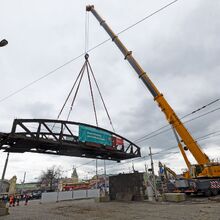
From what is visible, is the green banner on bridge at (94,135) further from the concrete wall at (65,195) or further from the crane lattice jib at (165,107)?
the concrete wall at (65,195)

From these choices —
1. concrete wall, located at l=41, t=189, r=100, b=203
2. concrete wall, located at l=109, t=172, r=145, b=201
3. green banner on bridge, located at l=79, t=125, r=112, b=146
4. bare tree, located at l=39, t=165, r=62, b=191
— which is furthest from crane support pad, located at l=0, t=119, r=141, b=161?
bare tree, located at l=39, t=165, r=62, b=191

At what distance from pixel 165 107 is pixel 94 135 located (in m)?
→ 8.98

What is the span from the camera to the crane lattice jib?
19125 millimetres

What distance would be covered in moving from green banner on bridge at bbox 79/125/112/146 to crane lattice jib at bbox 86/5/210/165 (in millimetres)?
7368

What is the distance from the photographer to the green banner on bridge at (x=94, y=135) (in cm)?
1419

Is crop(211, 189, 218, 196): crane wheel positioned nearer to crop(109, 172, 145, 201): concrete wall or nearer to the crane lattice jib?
the crane lattice jib

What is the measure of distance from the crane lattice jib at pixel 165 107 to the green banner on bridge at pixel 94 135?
7.37m

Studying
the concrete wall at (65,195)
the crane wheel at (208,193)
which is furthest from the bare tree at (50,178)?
the crane wheel at (208,193)

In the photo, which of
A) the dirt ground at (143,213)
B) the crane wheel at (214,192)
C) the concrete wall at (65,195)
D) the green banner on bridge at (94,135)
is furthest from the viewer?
the concrete wall at (65,195)

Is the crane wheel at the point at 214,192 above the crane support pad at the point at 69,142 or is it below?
below

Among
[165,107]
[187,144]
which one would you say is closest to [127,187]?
[187,144]

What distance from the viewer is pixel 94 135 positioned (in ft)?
48.9

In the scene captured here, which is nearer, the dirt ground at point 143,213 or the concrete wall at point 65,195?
the dirt ground at point 143,213

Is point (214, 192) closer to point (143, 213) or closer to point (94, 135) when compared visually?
point (143, 213)
